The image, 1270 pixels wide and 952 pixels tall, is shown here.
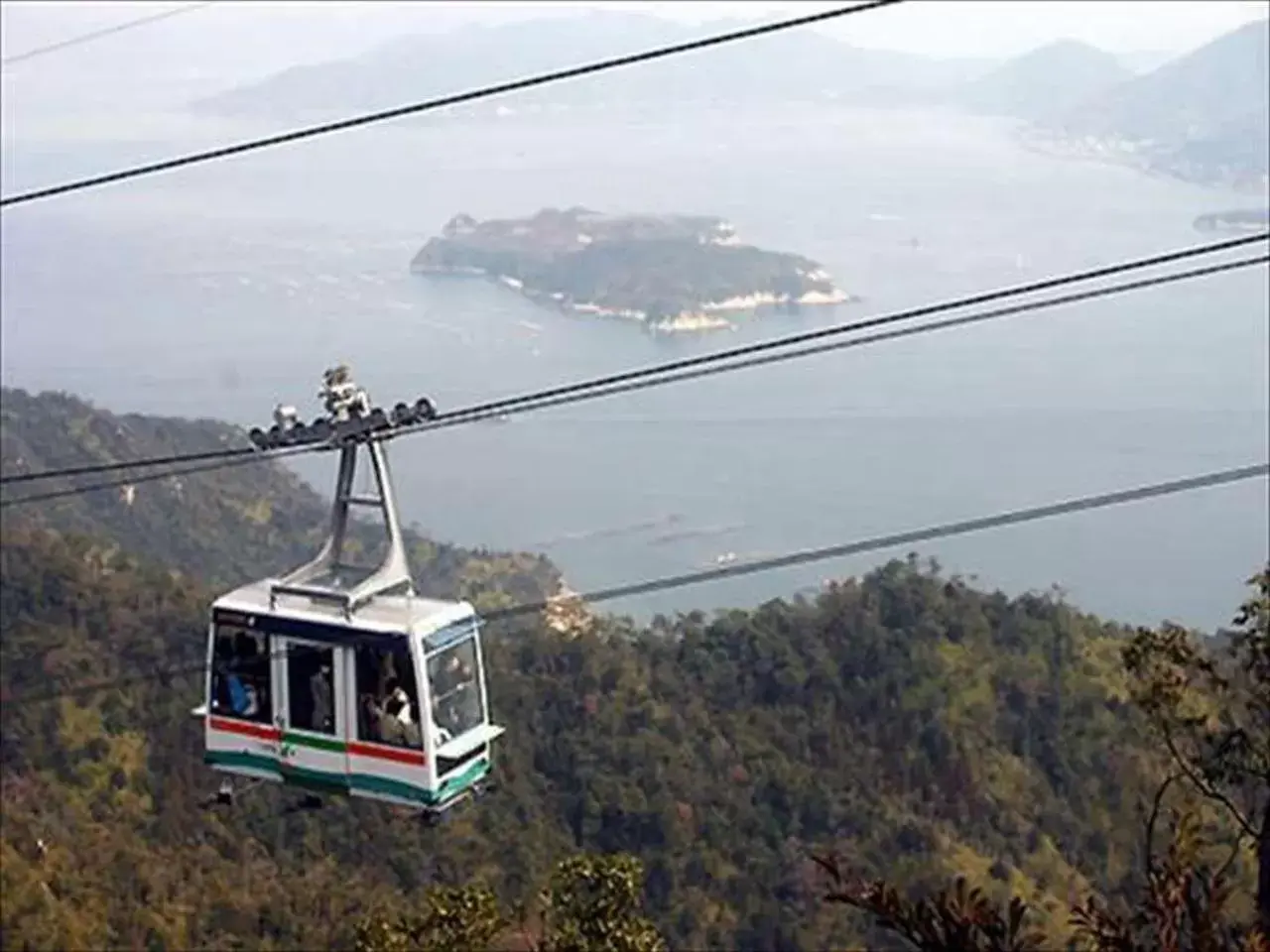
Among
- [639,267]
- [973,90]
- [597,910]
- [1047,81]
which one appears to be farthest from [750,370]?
[973,90]

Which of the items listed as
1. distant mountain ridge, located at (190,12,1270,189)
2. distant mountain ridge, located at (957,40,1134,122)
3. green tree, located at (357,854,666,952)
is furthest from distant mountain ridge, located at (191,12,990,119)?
green tree, located at (357,854,666,952)

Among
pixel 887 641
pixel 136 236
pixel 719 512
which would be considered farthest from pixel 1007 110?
pixel 887 641

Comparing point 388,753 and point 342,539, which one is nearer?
point 388,753

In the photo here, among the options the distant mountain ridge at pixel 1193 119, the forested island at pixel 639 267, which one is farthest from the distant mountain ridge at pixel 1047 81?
the forested island at pixel 639 267

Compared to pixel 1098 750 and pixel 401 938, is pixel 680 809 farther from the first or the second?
pixel 401 938

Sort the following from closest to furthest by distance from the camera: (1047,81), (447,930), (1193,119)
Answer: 1. (447,930)
2. (1193,119)
3. (1047,81)

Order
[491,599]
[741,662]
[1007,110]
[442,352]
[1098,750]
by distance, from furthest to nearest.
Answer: [1007,110] < [442,352] < [491,599] < [741,662] < [1098,750]

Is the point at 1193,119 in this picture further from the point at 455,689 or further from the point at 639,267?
the point at 455,689

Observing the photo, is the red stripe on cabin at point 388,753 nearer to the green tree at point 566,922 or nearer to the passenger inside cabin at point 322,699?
the passenger inside cabin at point 322,699
